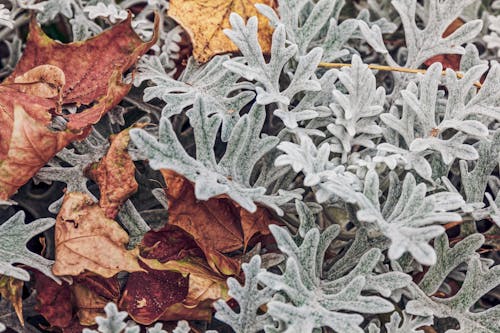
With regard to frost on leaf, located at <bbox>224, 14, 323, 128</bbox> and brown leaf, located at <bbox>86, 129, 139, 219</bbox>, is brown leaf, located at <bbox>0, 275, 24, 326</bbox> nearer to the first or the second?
brown leaf, located at <bbox>86, 129, 139, 219</bbox>

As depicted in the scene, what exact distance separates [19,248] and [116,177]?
0.73ft

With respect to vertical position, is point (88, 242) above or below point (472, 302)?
below

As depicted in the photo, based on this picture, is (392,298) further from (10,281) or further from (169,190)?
(10,281)

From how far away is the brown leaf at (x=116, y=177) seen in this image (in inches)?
55.2

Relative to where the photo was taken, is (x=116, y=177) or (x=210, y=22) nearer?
(x=116, y=177)

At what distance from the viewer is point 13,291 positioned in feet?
4.45

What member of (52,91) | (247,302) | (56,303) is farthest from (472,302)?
(52,91)

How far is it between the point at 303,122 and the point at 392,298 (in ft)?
1.39

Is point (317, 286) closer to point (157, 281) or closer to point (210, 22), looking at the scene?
point (157, 281)

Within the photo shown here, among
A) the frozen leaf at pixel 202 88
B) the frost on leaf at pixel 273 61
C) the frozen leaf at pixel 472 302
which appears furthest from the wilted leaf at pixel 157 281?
the frozen leaf at pixel 472 302

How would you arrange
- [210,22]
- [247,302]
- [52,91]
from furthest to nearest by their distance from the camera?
[210,22] < [52,91] < [247,302]

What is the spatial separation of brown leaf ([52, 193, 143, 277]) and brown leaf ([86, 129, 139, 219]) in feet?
0.10

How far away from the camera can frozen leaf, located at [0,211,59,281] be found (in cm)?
129

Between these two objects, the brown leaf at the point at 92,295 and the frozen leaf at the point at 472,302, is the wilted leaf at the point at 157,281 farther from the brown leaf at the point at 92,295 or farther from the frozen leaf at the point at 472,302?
the frozen leaf at the point at 472,302
